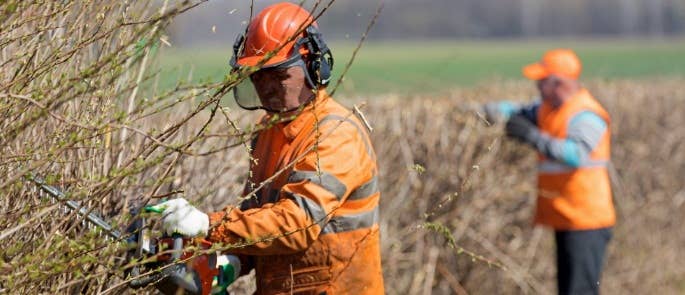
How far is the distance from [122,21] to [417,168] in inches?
43.5

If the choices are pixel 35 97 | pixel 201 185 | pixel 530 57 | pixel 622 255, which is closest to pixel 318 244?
pixel 201 185

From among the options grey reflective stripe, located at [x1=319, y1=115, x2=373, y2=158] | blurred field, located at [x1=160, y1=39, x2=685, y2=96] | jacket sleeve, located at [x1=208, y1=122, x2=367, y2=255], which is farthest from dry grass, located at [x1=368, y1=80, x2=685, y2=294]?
blurred field, located at [x1=160, y1=39, x2=685, y2=96]

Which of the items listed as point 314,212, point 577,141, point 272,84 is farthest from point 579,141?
point 314,212

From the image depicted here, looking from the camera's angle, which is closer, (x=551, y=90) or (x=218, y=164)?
(x=218, y=164)

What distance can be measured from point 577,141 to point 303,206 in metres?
3.92

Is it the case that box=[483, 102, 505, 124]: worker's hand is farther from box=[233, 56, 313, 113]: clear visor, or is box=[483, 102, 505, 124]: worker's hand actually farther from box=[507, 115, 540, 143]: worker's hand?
box=[233, 56, 313, 113]: clear visor

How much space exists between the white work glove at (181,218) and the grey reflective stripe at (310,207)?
334 mm

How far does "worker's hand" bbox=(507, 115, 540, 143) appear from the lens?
282 inches

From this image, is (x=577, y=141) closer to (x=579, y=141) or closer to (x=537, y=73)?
(x=579, y=141)

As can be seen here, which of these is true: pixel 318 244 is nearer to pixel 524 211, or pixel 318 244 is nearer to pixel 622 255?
pixel 524 211

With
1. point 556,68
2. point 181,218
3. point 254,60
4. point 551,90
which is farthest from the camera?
point 556,68

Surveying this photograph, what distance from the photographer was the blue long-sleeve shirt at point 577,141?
691 centimetres

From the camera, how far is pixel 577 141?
693cm

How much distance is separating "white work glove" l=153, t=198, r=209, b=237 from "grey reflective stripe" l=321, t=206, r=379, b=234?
0.53 metres
